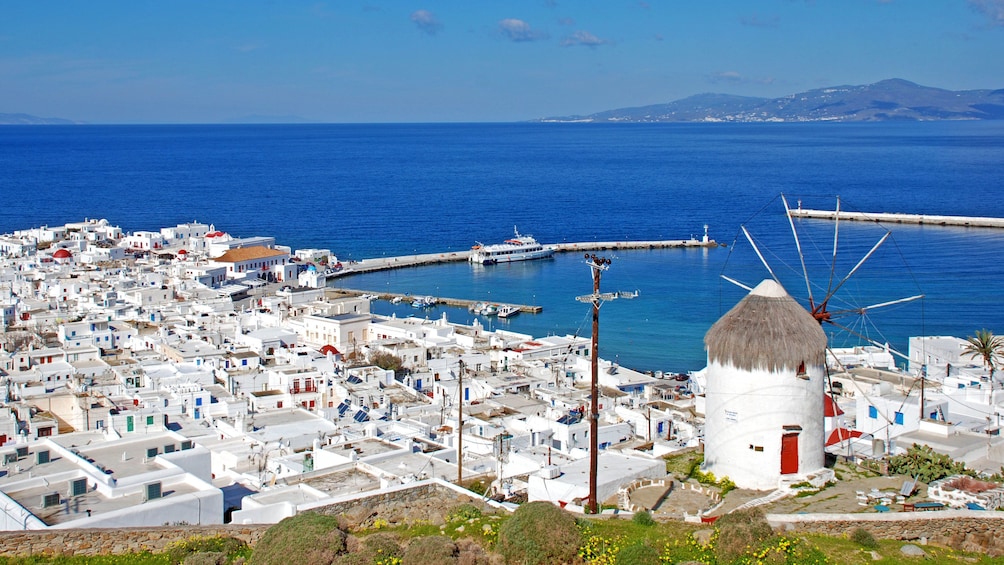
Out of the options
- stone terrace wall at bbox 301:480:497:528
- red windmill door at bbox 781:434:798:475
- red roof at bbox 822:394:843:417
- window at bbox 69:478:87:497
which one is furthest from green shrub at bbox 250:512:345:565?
red roof at bbox 822:394:843:417

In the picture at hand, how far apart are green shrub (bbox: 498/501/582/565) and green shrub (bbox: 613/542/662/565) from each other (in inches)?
21.3

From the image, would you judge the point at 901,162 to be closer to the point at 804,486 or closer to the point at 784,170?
the point at 784,170

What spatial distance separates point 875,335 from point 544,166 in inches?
5378

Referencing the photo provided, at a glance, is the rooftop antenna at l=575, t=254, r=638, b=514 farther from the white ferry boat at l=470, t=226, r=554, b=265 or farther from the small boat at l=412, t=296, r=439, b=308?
the white ferry boat at l=470, t=226, r=554, b=265

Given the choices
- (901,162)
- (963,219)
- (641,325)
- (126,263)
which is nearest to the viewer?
(641,325)

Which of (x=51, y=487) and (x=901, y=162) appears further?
(x=901, y=162)

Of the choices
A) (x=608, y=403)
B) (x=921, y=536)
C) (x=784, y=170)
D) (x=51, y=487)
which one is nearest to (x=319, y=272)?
(x=608, y=403)

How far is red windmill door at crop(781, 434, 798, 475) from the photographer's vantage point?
1480cm

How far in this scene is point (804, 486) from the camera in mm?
14773

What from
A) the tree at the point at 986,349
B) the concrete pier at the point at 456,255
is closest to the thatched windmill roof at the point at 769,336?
the tree at the point at 986,349

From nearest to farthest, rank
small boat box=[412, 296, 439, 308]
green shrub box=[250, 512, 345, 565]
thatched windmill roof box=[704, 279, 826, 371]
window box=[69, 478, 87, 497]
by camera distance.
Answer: green shrub box=[250, 512, 345, 565], thatched windmill roof box=[704, 279, 826, 371], window box=[69, 478, 87, 497], small boat box=[412, 296, 439, 308]

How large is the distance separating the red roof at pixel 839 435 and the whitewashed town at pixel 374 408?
42 mm

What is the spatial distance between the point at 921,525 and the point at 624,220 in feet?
306

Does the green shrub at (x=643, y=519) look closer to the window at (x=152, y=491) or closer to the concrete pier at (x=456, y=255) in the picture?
the window at (x=152, y=491)
